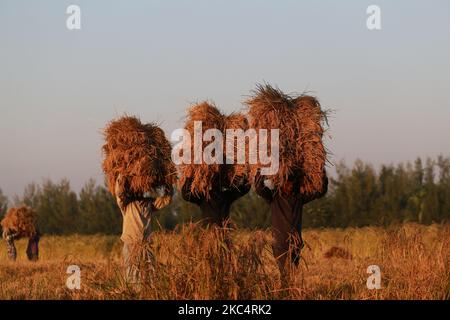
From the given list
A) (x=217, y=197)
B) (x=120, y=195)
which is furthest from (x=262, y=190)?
(x=120, y=195)

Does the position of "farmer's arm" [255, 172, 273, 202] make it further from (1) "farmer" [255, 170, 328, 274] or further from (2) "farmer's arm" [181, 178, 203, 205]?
(2) "farmer's arm" [181, 178, 203, 205]

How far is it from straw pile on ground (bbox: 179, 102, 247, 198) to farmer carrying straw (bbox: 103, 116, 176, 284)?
45 centimetres

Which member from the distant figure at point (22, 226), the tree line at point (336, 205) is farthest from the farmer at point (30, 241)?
the tree line at point (336, 205)

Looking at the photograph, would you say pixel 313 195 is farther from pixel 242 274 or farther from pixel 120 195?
pixel 242 274

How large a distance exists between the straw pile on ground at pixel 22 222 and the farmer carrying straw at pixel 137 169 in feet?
33.0

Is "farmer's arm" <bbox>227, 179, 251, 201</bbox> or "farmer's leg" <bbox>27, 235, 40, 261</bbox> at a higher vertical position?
"farmer's arm" <bbox>227, 179, 251, 201</bbox>

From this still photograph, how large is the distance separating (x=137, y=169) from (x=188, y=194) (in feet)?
3.13

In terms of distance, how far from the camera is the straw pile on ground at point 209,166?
1195cm

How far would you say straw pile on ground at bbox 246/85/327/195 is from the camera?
1143 centimetres

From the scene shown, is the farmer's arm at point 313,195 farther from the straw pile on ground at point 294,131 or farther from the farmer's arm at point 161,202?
the farmer's arm at point 161,202

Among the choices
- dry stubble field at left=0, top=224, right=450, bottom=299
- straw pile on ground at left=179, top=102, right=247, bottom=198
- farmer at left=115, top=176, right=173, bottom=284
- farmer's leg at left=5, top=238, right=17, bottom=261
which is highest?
straw pile on ground at left=179, top=102, right=247, bottom=198

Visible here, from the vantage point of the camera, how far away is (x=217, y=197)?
11945 millimetres

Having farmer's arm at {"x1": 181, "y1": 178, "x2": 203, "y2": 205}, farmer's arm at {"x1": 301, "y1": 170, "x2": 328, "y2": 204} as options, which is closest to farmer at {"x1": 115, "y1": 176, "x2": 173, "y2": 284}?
farmer's arm at {"x1": 181, "y1": 178, "x2": 203, "y2": 205}

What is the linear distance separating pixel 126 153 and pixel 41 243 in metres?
16.3
